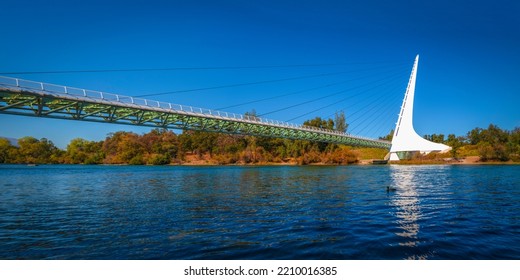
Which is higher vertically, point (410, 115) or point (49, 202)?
point (410, 115)

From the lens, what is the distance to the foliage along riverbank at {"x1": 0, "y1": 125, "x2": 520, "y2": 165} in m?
90.0

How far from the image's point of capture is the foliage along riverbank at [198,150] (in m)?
90.0

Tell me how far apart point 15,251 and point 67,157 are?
128069 mm

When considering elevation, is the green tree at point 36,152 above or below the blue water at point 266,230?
above

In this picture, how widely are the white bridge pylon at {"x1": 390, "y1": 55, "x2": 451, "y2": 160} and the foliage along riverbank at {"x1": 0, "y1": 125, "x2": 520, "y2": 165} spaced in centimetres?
984

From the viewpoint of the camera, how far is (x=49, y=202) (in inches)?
619

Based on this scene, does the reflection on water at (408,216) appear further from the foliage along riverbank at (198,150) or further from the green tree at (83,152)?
the green tree at (83,152)

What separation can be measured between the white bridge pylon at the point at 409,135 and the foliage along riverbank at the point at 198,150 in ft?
32.3

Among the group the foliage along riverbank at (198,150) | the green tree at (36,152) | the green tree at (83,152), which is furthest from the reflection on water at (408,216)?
the green tree at (36,152)

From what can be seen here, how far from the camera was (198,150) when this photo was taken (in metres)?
115

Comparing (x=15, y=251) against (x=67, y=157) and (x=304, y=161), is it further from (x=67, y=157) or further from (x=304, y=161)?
(x=67, y=157)

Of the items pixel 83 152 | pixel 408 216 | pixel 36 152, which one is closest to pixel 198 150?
pixel 83 152

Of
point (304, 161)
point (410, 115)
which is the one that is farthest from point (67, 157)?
point (410, 115)

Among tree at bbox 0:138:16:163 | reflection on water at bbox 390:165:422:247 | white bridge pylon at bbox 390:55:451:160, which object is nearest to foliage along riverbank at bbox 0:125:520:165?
tree at bbox 0:138:16:163
